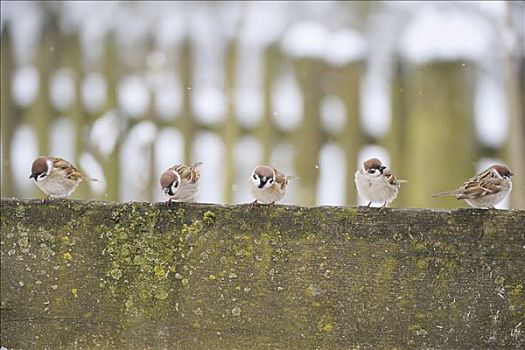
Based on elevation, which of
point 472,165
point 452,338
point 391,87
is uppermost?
point 391,87

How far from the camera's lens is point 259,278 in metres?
1.20

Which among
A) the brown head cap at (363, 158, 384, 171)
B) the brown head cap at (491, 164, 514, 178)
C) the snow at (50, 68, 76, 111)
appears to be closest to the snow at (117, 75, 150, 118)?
the snow at (50, 68, 76, 111)

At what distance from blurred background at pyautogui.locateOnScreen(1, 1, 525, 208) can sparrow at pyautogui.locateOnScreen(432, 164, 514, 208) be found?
66cm

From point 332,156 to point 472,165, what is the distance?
1.52 ft

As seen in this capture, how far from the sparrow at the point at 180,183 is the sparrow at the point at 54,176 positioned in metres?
0.30

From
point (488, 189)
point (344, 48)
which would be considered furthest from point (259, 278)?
point (344, 48)

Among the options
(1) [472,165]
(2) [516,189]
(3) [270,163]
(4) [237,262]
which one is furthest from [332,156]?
(4) [237,262]

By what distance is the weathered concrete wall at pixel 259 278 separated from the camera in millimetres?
1177

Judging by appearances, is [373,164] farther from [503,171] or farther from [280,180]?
[503,171]

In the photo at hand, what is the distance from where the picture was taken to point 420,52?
249cm

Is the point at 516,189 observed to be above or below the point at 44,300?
above

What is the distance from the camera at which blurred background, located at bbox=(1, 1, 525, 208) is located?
2.42m

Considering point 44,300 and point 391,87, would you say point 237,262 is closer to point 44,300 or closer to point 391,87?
point 44,300

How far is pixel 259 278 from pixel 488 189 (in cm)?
70
